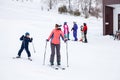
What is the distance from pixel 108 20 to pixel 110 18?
0.29m

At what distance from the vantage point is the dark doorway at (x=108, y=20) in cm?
2837

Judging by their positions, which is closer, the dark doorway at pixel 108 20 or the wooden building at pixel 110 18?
the wooden building at pixel 110 18

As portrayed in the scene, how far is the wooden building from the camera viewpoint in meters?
28.2

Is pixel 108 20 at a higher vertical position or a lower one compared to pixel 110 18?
lower

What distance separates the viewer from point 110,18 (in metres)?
28.8

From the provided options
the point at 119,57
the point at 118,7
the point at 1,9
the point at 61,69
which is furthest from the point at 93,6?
the point at 61,69

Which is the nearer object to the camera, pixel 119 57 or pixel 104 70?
pixel 104 70

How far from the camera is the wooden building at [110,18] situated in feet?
92.4

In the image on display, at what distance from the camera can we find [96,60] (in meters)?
13.4

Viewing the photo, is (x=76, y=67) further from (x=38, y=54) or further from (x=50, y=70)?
(x=38, y=54)

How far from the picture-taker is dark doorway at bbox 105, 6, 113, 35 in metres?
28.4

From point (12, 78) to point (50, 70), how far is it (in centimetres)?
207

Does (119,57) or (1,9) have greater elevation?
(1,9)

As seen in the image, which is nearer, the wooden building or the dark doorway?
the wooden building
